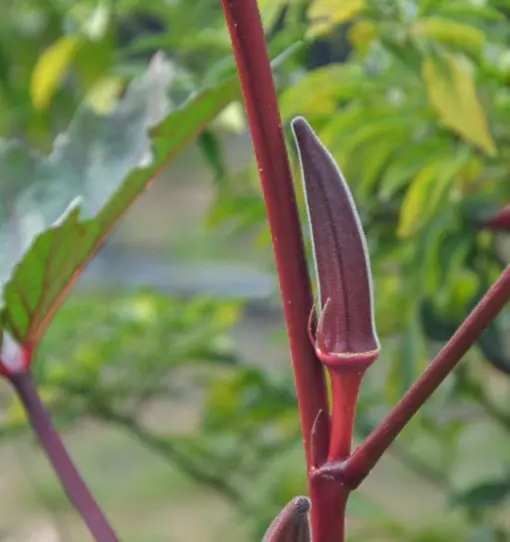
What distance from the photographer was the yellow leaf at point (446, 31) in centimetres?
27

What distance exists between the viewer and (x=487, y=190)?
1.31 ft

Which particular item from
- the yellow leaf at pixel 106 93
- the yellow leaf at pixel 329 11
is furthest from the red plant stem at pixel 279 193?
the yellow leaf at pixel 106 93

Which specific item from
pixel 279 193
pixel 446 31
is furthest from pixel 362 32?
pixel 279 193

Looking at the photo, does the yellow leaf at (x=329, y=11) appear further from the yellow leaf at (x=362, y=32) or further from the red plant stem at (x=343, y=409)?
the red plant stem at (x=343, y=409)

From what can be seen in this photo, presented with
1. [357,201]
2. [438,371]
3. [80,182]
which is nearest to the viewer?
[438,371]

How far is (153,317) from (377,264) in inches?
8.5

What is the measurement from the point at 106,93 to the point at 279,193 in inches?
13.8

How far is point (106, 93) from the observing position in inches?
18.7

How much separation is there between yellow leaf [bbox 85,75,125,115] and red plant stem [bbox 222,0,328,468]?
34cm

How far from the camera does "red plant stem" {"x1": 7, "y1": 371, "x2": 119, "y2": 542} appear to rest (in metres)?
0.19

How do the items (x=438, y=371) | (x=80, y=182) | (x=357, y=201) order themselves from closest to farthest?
(x=438, y=371), (x=80, y=182), (x=357, y=201)

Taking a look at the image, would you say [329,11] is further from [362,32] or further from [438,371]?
[438,371]

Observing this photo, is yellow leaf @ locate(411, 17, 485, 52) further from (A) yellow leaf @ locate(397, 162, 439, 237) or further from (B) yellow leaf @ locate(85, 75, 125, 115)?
(B) yellow leaf @ locate(85, 75, 125, 115)

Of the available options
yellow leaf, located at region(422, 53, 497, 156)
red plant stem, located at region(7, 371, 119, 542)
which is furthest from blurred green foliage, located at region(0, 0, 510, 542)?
red plant stem, located at region(7, 371, 119, 542)
